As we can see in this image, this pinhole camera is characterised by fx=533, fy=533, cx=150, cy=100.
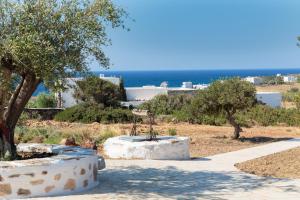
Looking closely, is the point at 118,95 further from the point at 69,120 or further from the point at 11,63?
the point at 11,63

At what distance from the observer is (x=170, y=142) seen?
16422mm

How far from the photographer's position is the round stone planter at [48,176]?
33.2 feet

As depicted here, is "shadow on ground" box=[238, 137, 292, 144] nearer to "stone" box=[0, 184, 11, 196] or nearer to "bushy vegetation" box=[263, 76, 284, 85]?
"stone" box=[0, 184, 11, 196]

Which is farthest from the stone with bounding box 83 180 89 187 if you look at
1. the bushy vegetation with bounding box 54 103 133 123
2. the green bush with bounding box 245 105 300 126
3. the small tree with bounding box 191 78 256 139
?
the green bush with bounding box 245 105 300 126

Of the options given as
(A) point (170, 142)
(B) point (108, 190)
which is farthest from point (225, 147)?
(B) point (108, 190)

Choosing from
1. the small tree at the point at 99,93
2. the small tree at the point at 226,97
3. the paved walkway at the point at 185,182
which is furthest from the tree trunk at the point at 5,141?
the small tree at the point at 99,93

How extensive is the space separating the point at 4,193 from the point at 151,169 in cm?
496

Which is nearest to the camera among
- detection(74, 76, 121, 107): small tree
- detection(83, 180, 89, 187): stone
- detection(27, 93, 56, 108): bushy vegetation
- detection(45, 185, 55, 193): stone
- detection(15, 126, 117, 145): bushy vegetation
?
detection(45, 185, 55, 193): stone

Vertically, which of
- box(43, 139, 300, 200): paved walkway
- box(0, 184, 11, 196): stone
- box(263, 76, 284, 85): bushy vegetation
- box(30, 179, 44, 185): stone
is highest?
box(263, 76, 284, 85): bushy vegetation

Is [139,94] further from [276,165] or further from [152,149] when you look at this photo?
[276,165]

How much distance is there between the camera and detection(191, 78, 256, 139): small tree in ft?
70.3

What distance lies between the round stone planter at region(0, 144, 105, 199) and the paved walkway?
0.38m

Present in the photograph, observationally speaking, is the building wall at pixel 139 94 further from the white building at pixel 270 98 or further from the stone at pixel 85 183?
the stone at pixel 85 183

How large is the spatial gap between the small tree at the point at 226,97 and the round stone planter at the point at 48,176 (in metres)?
10.7
